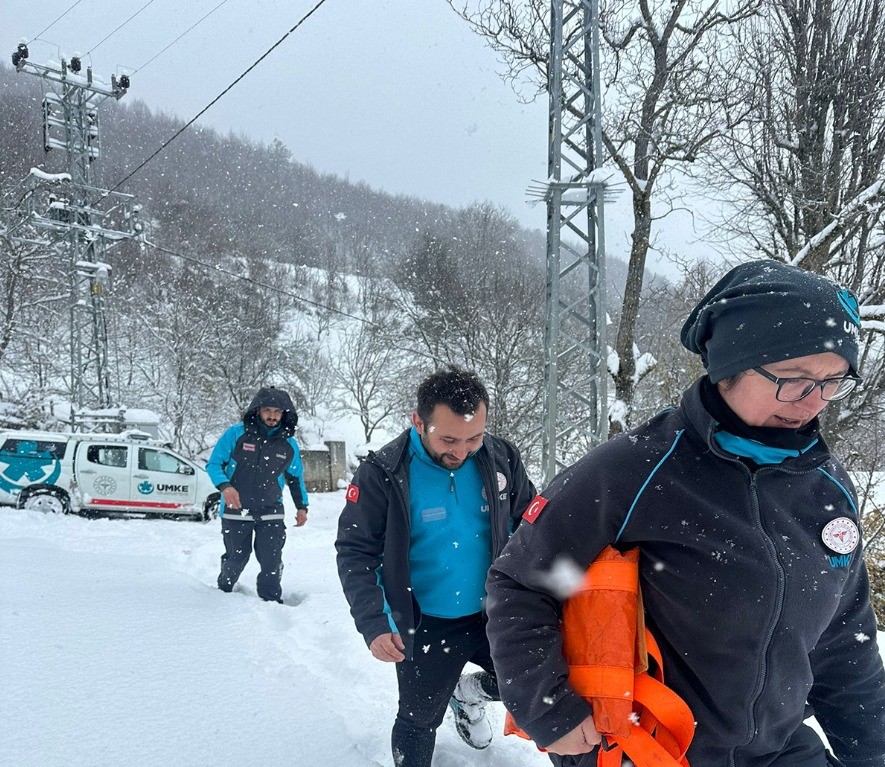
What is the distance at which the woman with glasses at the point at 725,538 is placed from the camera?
1.33 metres

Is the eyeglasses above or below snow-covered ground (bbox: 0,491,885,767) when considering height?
above

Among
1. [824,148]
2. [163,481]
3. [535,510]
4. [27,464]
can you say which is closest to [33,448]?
[27,464]

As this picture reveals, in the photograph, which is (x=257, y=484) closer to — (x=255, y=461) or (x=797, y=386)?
(x=255, y=461)

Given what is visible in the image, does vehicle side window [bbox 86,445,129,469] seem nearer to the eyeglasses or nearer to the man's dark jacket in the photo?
the man's dark jacket

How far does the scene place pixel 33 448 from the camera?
1059cm

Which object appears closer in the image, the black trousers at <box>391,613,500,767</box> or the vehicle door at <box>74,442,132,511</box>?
the black trousers at <box>391,613,500,767</box>

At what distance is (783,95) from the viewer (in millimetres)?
8789

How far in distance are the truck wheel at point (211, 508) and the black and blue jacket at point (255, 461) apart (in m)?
7.47

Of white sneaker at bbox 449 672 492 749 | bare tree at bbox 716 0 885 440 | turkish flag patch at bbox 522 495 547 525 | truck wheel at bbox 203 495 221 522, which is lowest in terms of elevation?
truck wheel at bbox 203 495 221 522

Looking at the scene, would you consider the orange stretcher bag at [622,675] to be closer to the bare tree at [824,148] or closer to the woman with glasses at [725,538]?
the woman with glasses at [725,538]

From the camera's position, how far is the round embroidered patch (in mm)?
1459

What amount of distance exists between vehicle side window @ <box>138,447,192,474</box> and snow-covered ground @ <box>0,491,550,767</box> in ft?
20.3

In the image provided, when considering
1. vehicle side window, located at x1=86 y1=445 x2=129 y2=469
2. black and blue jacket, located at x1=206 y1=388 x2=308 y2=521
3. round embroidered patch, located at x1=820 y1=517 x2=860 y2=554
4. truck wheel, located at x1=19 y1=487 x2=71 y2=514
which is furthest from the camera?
vehicle side window, located at x1=86 y1=445 x2=129 y2=469

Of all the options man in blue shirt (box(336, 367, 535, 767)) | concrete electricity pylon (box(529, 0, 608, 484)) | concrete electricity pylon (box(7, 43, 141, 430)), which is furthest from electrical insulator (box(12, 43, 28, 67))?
man in blue shirt (box(336, 367, 535, 767))
